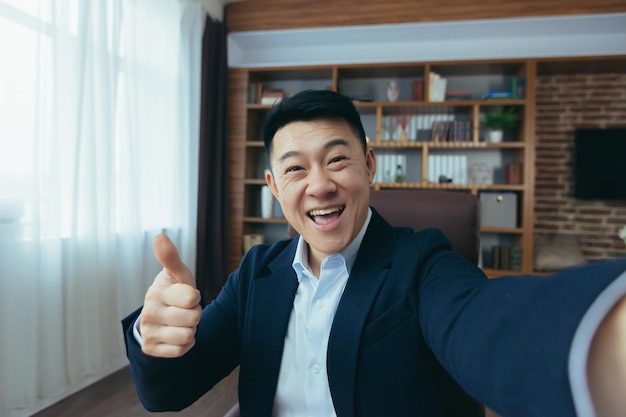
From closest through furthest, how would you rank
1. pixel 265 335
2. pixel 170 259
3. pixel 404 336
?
1. pixel 170 259
2. pixel 404 336
3. pixel 265 335

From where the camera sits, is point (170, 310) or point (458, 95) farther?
point (458, 95)

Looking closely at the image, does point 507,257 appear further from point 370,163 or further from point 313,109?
point 313,109

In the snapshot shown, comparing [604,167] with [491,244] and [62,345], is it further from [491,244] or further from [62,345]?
[62,345]

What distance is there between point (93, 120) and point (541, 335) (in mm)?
2350

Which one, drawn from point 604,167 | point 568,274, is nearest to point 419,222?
point 568,274

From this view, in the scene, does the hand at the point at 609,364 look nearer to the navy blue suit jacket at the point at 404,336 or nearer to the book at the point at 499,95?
the navy blue suit jacket at the point at 404,336

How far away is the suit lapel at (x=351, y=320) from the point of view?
2.43ft

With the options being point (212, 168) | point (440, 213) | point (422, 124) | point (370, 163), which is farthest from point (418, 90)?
point (370, 163)

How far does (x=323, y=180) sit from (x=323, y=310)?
29cm

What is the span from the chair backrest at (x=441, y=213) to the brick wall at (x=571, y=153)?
2844mm

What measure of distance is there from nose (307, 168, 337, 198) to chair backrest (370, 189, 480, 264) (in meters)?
0.47

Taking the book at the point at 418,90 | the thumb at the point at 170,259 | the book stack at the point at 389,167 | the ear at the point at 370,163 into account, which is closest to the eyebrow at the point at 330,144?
the ear at the point at 370,163

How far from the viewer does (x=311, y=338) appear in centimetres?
82

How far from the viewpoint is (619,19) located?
3023 mm
